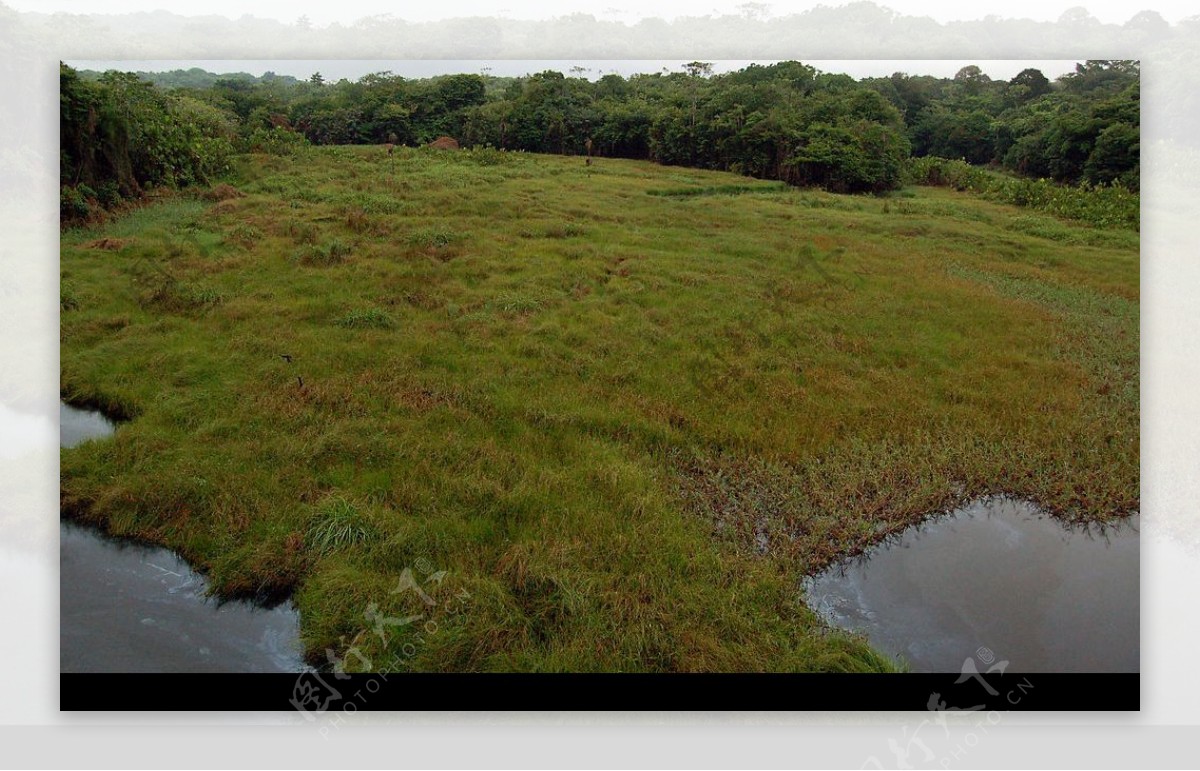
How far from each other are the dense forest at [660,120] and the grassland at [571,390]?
0.68ft

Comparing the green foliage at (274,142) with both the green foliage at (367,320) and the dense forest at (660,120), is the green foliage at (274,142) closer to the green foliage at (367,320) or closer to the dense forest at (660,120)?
the dense forest at (660,120)

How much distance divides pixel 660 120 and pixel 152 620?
4556 mm

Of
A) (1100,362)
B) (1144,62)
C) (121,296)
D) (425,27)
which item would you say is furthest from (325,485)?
(1144,62)

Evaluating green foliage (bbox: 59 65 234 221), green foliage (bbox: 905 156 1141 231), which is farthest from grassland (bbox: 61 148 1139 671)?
green foliage (bbox: 59 65 234 221)

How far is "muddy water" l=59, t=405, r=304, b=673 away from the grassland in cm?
13

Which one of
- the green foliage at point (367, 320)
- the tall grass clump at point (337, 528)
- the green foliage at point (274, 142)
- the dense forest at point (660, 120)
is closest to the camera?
the tall grass clump at point (337, 528)

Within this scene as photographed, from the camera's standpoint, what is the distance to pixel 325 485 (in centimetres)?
414

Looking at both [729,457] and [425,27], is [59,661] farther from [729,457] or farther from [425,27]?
[425,27]

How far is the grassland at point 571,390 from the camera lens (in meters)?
3.65

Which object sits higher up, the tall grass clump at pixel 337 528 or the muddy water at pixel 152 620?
the tall grass clump at pixel 337 528

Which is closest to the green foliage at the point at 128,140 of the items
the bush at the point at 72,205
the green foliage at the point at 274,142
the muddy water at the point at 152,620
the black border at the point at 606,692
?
the bush at the point at 72,205

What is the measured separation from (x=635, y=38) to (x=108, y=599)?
4513 millimetres

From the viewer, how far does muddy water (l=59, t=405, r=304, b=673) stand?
11.8ft

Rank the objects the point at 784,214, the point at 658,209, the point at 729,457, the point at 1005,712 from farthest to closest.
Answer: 1. the point at 658,209
2. the point at 784,214
3. the point at 729,457
4. the point at 1005,712
